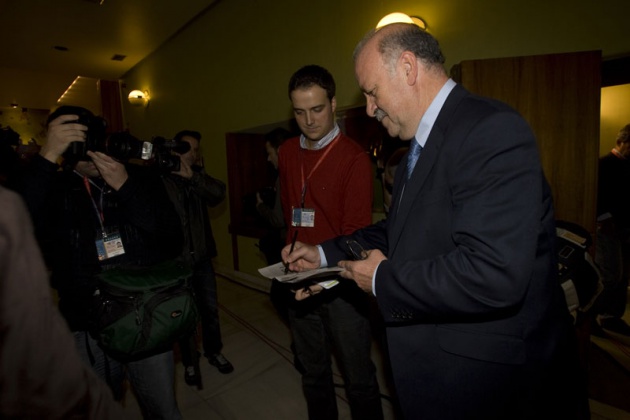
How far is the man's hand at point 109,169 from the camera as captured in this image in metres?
1.38

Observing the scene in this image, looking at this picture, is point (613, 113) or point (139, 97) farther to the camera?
point (139, 97)

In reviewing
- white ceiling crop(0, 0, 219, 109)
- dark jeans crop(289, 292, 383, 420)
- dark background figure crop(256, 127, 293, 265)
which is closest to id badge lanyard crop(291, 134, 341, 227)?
dark jeans crop(289, 292, 383, 420)

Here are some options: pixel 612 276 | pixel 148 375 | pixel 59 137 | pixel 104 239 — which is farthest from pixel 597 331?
pixel 59 137

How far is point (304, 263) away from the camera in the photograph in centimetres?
156

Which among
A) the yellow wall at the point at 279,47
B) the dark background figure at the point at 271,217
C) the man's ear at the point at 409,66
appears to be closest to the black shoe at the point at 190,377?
the dark background figure at the point at 271,217

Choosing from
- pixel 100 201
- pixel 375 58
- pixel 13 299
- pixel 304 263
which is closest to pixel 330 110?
pixel 375 58

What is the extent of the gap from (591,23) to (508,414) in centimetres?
242

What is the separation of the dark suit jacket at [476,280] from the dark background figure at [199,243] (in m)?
1.93

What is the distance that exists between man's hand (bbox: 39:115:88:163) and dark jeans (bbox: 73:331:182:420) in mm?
754

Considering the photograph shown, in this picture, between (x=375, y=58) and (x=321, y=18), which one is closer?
(x=375, y=58)

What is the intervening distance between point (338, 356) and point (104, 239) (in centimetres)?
127

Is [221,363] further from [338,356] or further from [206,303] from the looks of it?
[338,356]

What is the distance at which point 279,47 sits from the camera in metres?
4.06

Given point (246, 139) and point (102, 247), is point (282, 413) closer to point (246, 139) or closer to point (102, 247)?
point (102, 247)
